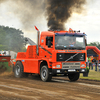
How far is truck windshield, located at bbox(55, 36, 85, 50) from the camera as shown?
13773mm

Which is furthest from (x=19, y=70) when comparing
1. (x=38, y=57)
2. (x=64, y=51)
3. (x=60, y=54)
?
(x=64, y=51)

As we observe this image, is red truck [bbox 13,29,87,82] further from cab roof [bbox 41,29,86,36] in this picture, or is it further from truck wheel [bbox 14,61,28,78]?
truck wheel [bbox 14,61,28,78]

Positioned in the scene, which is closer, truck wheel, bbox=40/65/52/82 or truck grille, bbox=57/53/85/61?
truck grille, bbox=57/53/85/61

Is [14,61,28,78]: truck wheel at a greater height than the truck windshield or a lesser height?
lesser

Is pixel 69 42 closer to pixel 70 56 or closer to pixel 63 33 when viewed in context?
pixel 63 33

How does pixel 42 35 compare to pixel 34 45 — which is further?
pixel 34 45

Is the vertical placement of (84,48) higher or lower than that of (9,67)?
higher

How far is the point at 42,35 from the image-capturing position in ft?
48.4

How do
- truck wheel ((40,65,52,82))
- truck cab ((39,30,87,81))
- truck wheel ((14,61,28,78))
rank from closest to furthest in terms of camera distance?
truck cab ((39,30,87,81))
truck wheel ((40,65,52,82))
truck wheel ((14,61,28,78))

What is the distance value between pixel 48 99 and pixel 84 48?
6917 mm

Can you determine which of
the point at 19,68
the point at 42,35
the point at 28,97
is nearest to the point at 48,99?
the point at 28,97

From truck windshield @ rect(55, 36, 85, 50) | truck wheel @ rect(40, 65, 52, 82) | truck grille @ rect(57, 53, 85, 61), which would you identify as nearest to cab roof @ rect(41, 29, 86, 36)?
truck windshield @ rect(55, 36, 85, 50)

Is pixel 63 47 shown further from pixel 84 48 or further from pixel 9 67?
pixel 9 67

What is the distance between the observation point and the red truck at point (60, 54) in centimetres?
1373
